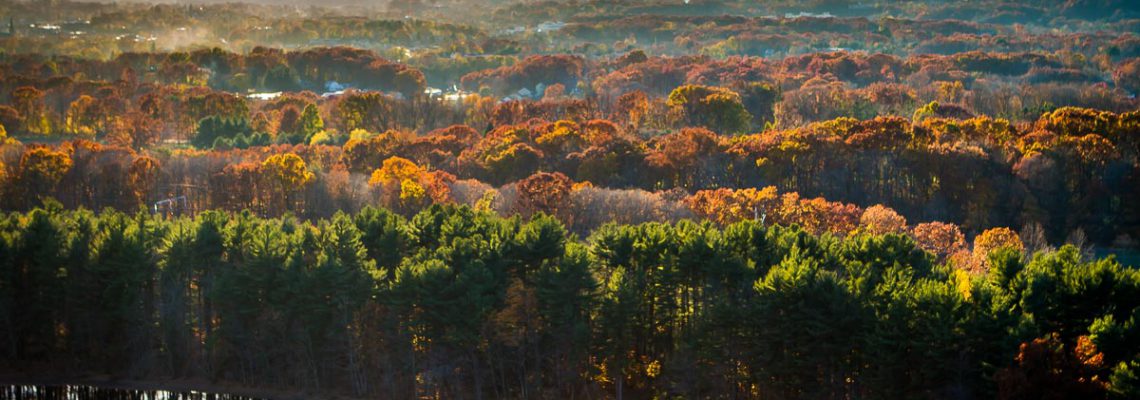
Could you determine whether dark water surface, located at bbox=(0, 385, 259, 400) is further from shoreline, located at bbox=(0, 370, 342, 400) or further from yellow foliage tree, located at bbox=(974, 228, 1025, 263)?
yellow foliage tree, located at bbox=(974, 228, 1025, 263)

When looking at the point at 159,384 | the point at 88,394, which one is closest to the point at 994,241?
the point at 159,384

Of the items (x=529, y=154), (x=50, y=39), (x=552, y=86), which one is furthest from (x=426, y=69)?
(x=529, y=154)

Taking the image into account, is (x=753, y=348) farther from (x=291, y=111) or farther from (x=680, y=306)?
(x=291, y=111)

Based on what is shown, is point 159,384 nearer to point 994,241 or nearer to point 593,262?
point 593,262

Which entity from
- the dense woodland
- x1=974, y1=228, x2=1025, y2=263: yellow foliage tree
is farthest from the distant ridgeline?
x1=974, y1=228, x2=1025, y2=263: yellow foliage tree

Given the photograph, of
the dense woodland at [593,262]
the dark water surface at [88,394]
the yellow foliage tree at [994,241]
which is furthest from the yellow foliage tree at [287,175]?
the yellow foliage tree at [994,241]

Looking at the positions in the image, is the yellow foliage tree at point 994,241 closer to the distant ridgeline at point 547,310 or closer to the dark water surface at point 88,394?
the distant ridgeline at point 547,310
